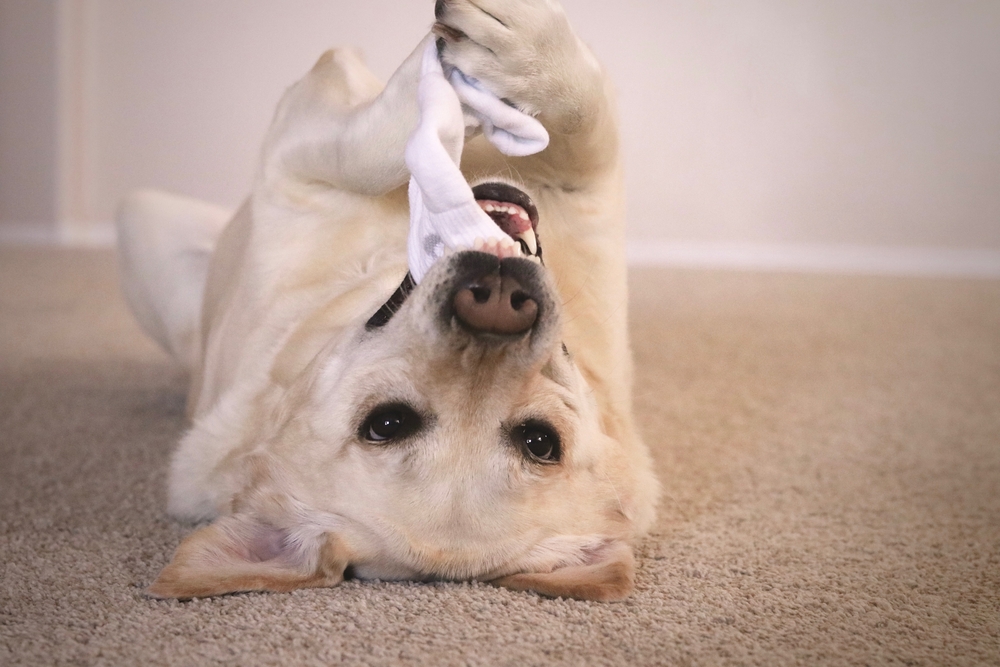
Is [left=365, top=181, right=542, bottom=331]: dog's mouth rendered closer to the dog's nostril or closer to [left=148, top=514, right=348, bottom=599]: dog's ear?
the dog's nostril

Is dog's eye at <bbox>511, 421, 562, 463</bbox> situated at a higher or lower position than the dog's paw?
lower

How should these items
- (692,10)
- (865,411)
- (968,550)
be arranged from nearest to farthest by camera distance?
(968,550)
(865,411)
(692,10)

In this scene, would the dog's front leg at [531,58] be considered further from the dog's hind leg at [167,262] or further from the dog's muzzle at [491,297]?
the dog's hind leg at [167,262]

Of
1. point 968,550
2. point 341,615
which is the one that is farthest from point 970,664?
point 341,615

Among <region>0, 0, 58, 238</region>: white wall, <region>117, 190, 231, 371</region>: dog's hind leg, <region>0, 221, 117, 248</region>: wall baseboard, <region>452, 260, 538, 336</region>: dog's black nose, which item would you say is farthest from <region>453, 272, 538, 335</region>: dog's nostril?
<region>0, 0, 58, 238</region>: white wall

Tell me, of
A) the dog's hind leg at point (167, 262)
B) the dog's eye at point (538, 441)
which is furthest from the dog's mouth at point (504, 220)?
the dog's hind leg at point (167, 262)

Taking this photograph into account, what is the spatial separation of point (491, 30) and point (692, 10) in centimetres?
492

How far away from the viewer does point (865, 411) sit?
2609mm

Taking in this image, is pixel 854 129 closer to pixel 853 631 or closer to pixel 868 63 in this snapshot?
pixel 868 63

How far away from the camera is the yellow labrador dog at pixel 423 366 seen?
4.58 feet

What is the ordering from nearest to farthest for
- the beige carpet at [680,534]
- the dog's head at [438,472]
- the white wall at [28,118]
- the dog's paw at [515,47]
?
the beige carpet at [680,534], the dog's head at [438,472], the dog's paw at [515,47], the white wall at [28,118]

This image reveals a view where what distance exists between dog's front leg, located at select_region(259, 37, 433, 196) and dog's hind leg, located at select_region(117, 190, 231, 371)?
0.85 metres

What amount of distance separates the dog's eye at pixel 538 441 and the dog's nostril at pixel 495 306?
0.18 meters

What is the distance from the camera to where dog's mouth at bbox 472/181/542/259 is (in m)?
1.56
